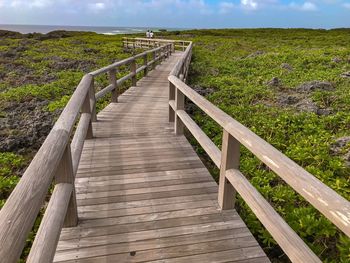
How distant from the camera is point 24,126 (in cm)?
789

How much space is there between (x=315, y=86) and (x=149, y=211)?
8.92m

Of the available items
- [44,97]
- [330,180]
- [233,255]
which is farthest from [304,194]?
[44,97]

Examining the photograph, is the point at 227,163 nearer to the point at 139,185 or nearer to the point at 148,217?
the point at 148,217

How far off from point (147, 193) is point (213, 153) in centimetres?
93

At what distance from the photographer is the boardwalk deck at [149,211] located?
2805 millimetres

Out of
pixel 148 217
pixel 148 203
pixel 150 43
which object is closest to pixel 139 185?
pixel 148 203

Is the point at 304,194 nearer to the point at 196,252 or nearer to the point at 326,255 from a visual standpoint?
the point at 196,252

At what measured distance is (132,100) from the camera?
9203mm

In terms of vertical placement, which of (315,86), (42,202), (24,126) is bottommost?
(24,126)

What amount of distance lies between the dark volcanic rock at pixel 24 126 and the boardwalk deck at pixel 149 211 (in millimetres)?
2266

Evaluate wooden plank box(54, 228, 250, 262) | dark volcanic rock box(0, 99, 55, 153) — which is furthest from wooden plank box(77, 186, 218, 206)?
dark volcanic rock box(0, 99, 55, 153)

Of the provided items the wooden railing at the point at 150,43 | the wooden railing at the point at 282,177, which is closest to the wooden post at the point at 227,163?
the wooden railing at the point at 282,177

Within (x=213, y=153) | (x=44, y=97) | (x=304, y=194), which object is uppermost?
(x=304, y=194)

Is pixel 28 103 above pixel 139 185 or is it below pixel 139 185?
below
